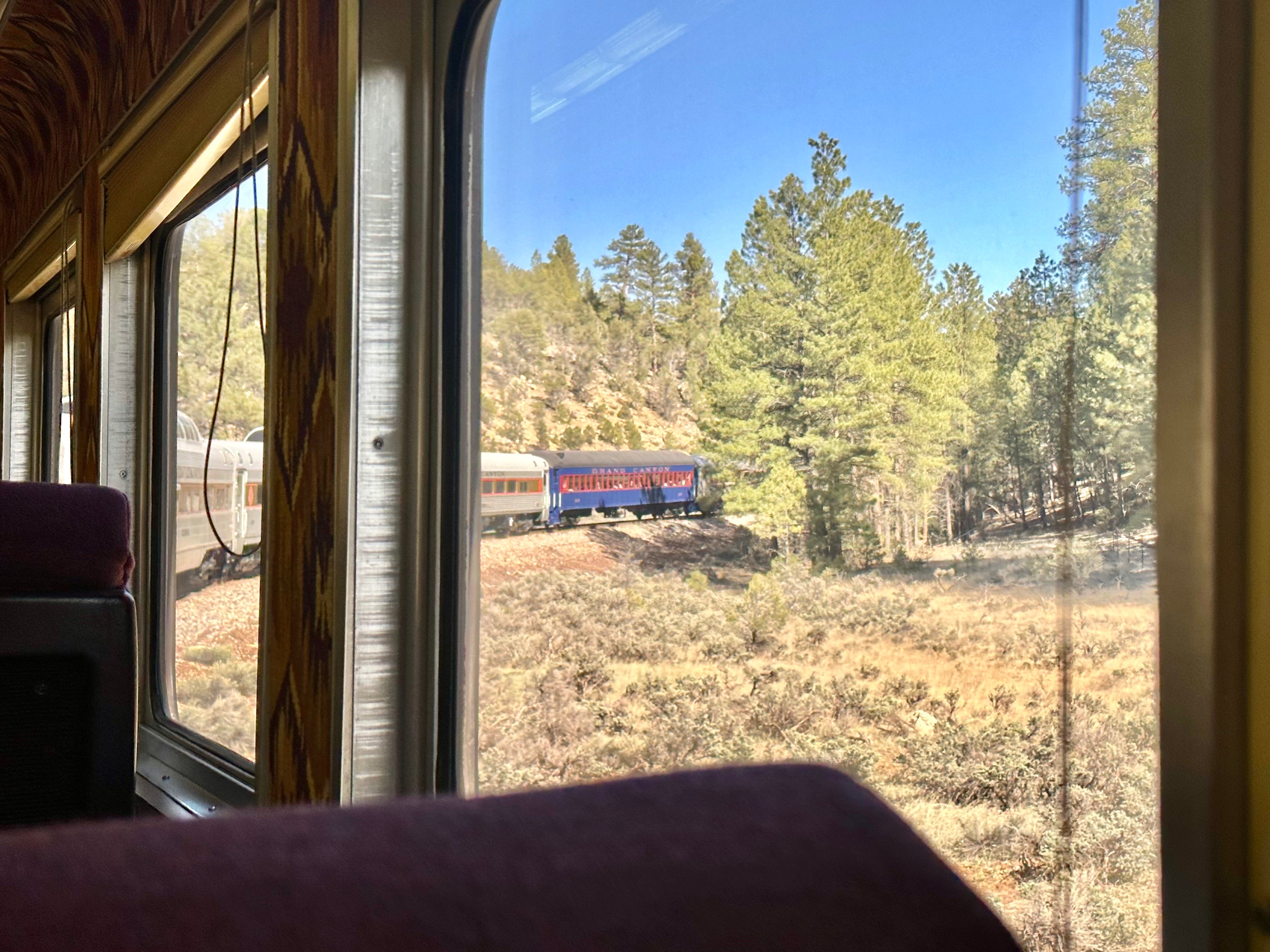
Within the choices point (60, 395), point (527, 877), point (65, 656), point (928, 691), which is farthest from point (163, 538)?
point (527, 877)

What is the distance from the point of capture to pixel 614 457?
130 cm

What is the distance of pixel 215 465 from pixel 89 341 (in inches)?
37.4

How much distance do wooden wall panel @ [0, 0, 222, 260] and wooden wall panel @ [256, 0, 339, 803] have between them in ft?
1.95

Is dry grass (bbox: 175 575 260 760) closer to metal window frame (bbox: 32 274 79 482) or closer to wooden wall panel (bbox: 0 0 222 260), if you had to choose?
wooden wall panel (bbox: 0 0 222 260)

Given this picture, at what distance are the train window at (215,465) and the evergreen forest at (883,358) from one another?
102cm

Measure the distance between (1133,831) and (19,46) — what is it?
4.27 m

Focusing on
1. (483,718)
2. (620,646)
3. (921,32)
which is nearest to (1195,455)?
(921,32)

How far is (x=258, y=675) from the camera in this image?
1751 millimetres

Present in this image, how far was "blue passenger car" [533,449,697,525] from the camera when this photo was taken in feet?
3.89

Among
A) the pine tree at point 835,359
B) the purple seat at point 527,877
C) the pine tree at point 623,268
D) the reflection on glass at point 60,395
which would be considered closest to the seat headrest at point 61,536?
the pine tree at point 623,268

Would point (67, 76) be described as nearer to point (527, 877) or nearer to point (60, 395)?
point (60, 395)

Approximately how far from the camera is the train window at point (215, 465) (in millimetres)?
2312

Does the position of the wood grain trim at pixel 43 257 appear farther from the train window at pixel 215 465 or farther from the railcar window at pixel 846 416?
the railcar window at pixel 846 416

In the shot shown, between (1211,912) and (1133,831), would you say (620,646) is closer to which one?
(1133,831)
